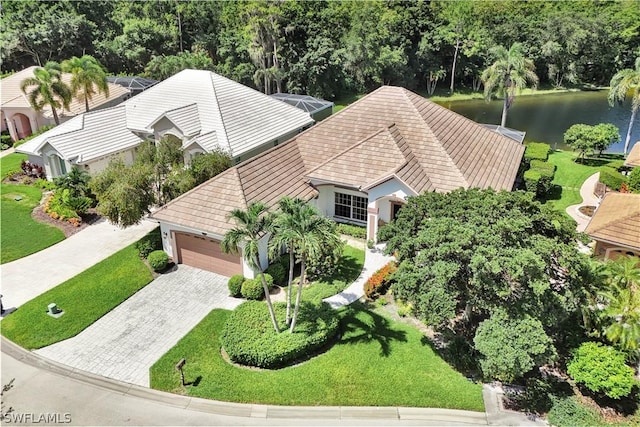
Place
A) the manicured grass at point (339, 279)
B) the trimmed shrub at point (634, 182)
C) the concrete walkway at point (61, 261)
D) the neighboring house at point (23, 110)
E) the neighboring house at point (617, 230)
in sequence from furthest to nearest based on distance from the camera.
Answer: the neighboring house at point (23, 110)
the trimmed shrub at point (634, 182)
the concrete walkway at point (61, 261)
the neighboring house at point (617, 230)
the manicured grass at point (339, 279)

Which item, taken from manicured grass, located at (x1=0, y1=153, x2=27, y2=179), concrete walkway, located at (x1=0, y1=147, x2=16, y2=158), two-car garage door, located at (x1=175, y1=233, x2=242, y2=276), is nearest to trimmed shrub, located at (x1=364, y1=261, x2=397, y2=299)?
two-car garage door, located at (x1=175, y1=233, x2=242, y2=276)

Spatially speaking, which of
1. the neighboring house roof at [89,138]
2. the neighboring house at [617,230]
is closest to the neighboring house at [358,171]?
the neighboring house at [617,230]

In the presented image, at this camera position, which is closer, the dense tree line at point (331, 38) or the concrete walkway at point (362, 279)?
the concrete walkway at point (362, 279)

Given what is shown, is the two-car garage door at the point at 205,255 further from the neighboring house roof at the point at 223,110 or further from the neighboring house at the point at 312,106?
the neighboring house at the point at 312,106

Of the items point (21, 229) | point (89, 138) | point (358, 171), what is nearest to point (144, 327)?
point (358, 171)

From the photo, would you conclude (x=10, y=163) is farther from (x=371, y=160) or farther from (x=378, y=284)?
(x=378, y=284)

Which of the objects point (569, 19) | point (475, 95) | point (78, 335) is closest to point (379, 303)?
point (78, 335)

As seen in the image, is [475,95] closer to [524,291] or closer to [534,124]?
[534,124]
